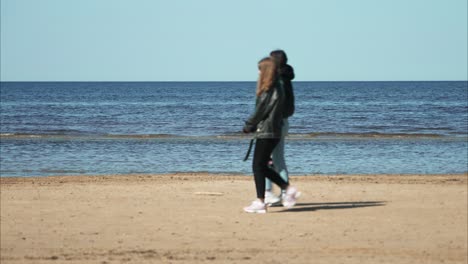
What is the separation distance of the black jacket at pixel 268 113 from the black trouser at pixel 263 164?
112 millimetres

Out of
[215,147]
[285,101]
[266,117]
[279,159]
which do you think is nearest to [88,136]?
[215,147]

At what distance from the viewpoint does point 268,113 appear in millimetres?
9094

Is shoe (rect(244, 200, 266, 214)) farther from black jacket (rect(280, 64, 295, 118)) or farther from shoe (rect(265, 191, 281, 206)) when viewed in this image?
black jacket (rect(280, 64, 295, 118))

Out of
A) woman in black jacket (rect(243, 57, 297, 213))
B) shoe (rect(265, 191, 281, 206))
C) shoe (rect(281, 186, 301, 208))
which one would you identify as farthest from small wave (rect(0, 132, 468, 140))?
woman in black jacket (rect(243, 57, 297, 213))

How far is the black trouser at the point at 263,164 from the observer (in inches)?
365

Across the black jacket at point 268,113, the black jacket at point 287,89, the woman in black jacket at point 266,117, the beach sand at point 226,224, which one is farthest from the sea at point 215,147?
the black jacket at point 268,113
